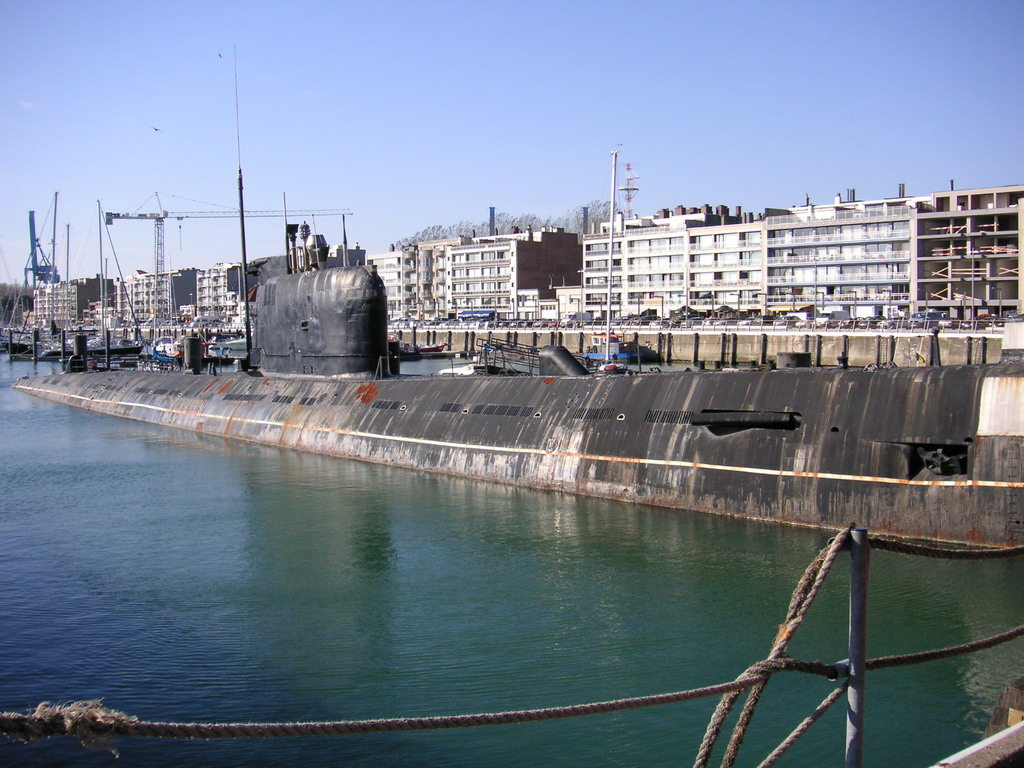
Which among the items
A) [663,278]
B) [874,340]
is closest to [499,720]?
[874,340]

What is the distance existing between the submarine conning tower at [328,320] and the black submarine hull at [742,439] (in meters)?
0.90

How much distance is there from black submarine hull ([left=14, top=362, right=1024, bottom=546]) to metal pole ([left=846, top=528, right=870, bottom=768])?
37.9 feet

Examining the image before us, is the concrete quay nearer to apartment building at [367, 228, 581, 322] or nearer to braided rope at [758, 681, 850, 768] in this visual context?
apartment building at [367, 228, 581, 322]

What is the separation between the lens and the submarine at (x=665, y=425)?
49.4 feet

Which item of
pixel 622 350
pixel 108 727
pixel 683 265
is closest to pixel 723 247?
pixel 683 265

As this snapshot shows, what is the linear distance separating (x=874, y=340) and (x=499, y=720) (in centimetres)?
5222

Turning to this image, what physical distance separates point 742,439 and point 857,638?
46.2 feet

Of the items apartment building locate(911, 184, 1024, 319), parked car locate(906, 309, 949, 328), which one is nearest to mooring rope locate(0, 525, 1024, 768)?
parked car locate(906, 309, 949, 328)

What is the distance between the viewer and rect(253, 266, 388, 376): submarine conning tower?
27703 mm

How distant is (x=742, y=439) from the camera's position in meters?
17.8

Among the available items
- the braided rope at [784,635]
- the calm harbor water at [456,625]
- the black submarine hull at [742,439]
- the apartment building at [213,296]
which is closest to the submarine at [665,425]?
the black submarine hull at [742,439]

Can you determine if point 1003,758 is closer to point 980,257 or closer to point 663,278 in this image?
point 980,257

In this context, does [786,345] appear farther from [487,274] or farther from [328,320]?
[487,274]

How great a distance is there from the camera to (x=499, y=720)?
388 cm
